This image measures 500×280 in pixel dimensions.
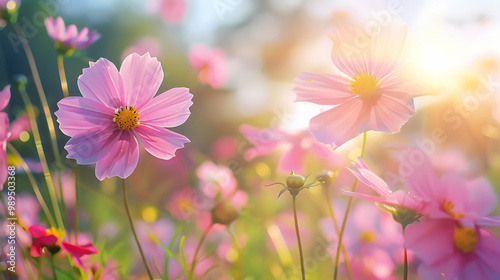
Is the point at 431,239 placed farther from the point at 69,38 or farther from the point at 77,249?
the point at 69,38

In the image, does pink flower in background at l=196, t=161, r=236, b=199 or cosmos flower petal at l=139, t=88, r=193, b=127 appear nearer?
cosmos flower petal at l=139, t=88, r=193, b=127

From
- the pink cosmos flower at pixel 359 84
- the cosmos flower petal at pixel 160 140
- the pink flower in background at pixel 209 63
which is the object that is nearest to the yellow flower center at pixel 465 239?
the pink cosmos flower at pixel 359 84

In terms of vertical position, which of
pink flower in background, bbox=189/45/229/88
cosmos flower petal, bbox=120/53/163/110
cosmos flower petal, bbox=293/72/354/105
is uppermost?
pink flower in background, bbox=189/45/229/88

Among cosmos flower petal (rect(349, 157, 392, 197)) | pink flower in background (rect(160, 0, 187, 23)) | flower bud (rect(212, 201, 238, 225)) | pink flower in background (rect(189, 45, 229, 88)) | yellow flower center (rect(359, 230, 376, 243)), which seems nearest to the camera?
cosmos flower petal (rect(349, 157, 392, 197))

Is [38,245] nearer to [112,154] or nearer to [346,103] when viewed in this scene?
[112,154]

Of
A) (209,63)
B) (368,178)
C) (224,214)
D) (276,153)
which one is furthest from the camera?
(209,63)

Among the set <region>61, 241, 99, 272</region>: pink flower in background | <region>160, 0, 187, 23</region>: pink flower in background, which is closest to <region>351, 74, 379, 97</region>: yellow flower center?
<region>61, 241, 99, 272</region>: pink flower in background

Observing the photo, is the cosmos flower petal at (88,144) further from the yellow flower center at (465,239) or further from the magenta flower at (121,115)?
the yellow flower center at (465,239)

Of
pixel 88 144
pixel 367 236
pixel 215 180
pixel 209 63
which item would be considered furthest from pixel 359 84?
pixel 209 63

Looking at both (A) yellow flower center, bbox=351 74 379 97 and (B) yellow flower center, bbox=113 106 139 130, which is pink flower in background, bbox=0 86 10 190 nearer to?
(B) yellow flower center, bbox=113 106 139 130
